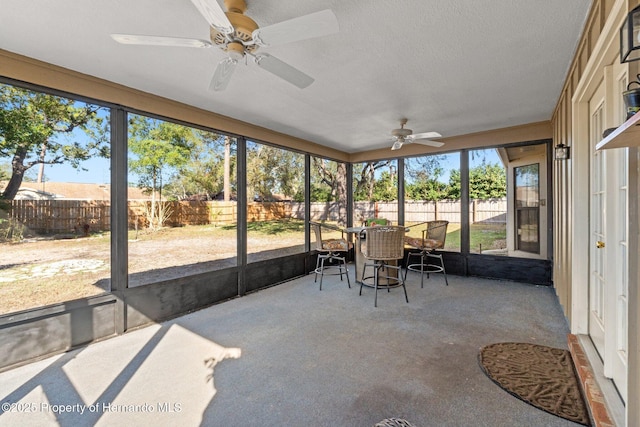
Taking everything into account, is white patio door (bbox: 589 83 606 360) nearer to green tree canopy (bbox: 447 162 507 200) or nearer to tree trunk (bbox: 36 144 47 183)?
green tree canopy (bbox: 447 162 507 200)

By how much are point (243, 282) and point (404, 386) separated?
270cm

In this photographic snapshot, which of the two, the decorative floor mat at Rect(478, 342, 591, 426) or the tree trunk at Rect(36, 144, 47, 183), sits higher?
the tree trunk at Rect(36, 144, 47, 183)

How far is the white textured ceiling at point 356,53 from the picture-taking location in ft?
5.94

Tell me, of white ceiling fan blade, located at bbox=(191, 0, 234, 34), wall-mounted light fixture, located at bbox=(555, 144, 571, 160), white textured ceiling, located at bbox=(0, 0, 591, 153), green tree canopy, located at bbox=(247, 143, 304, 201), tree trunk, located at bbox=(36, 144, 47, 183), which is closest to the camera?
white ceiling fan blade, located at bbox=(191, 0, 234, 34)

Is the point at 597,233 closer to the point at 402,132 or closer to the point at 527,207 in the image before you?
the point at 402,132

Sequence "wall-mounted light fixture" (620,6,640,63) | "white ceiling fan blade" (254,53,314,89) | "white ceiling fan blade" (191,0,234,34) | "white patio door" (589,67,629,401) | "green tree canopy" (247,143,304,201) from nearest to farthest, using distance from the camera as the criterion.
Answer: "wall-mounted light fixture" (620,6,640,63)
"white ceiling fan blade" (191,0,234,34)
"white patio door" (589,67,629,401)
"white ceiling fan blade" (254,53,314,89)
"green tree canopy" (247,143,304,201)

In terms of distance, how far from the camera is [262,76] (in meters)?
2.71

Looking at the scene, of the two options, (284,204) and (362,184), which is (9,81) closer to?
(284,204)

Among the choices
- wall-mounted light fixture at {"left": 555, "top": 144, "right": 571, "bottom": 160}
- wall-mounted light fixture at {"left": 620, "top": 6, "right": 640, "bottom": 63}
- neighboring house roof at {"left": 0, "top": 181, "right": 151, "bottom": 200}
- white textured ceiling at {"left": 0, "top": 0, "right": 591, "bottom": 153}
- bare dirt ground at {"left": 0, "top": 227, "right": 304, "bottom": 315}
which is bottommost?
bare dirt ground at {"left": 0, "top": 227, "right": 304, "bottom": 315}

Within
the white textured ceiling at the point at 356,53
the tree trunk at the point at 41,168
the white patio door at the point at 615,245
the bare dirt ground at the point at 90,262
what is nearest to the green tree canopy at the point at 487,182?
the white textured ceiling at the point at 356,53

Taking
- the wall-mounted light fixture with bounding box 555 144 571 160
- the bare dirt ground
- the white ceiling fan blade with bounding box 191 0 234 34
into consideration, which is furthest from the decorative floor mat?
the bare dirt ground

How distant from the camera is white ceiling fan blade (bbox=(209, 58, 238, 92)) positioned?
198cm

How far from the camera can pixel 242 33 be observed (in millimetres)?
1775

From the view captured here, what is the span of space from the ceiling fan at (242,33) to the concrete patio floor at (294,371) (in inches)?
85.5
